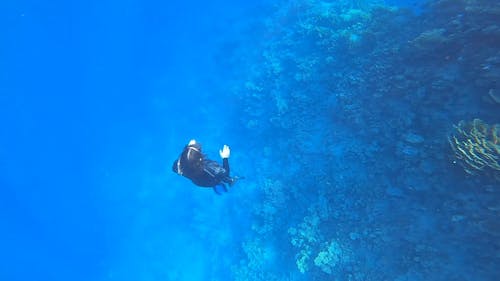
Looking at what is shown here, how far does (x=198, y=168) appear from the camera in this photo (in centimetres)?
426

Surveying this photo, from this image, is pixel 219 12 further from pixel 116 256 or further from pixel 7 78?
pixel 7 78

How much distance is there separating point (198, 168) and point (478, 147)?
5.28 meters

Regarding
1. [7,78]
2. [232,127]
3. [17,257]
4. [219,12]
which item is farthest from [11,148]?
[232,127]

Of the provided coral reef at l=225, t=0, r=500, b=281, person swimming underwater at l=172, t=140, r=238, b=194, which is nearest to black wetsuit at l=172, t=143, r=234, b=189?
person swimming underwater at l=172, t=140, r=238, b=194

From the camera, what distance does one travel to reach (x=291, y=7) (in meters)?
20.3

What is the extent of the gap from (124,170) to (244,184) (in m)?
16.5

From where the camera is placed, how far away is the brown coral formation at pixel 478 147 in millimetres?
6234

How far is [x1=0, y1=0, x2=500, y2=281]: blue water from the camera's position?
7750 millimetres

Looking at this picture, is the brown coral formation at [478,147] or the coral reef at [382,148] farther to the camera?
the coral reef at [382,148]

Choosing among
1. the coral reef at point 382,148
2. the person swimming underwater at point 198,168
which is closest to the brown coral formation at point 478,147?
the coral reef at point 382,148

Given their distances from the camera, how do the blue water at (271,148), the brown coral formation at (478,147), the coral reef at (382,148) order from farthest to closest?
the blue water at (271,148) → the coral reef at (382,148) → the brown coral formation at (478,147)

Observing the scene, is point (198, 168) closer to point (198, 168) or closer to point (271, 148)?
point (198, 168)

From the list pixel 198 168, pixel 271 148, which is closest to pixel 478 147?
pixel 198 168

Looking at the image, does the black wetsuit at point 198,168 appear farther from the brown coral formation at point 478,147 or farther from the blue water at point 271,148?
the blue water at point 271,148
